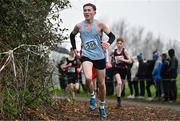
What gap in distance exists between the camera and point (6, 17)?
28.3ft

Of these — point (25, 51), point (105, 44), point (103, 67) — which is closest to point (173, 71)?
point (103, 67)

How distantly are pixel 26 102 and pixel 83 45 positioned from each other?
193cm

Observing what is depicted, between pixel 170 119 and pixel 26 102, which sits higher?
pixel 26 102

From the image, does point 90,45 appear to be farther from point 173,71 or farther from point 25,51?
point 173,71

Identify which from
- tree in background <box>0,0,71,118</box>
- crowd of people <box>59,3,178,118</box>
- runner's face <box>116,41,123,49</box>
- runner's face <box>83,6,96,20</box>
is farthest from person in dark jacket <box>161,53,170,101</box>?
runner's face <box>83,6,96,20</box>

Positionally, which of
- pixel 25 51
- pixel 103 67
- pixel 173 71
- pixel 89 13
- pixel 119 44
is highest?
pixel 89 13

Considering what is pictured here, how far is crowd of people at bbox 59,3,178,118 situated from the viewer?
9.30 m

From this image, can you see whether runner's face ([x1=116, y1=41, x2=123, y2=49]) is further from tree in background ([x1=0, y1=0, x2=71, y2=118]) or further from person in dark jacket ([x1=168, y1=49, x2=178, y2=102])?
person in dark jacket ([x1=168, y1=49, x2=178, y2=102])

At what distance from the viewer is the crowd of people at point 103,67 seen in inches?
366

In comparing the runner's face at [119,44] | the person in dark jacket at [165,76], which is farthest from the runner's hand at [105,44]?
the person in dark jacket at [165,76]

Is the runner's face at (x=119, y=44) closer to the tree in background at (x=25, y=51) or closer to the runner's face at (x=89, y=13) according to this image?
the tree in background at (x=25, y=51)

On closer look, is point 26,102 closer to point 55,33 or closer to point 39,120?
point 39,120

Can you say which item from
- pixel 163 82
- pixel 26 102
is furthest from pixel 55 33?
pixel 163 82

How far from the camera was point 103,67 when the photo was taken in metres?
9.42
